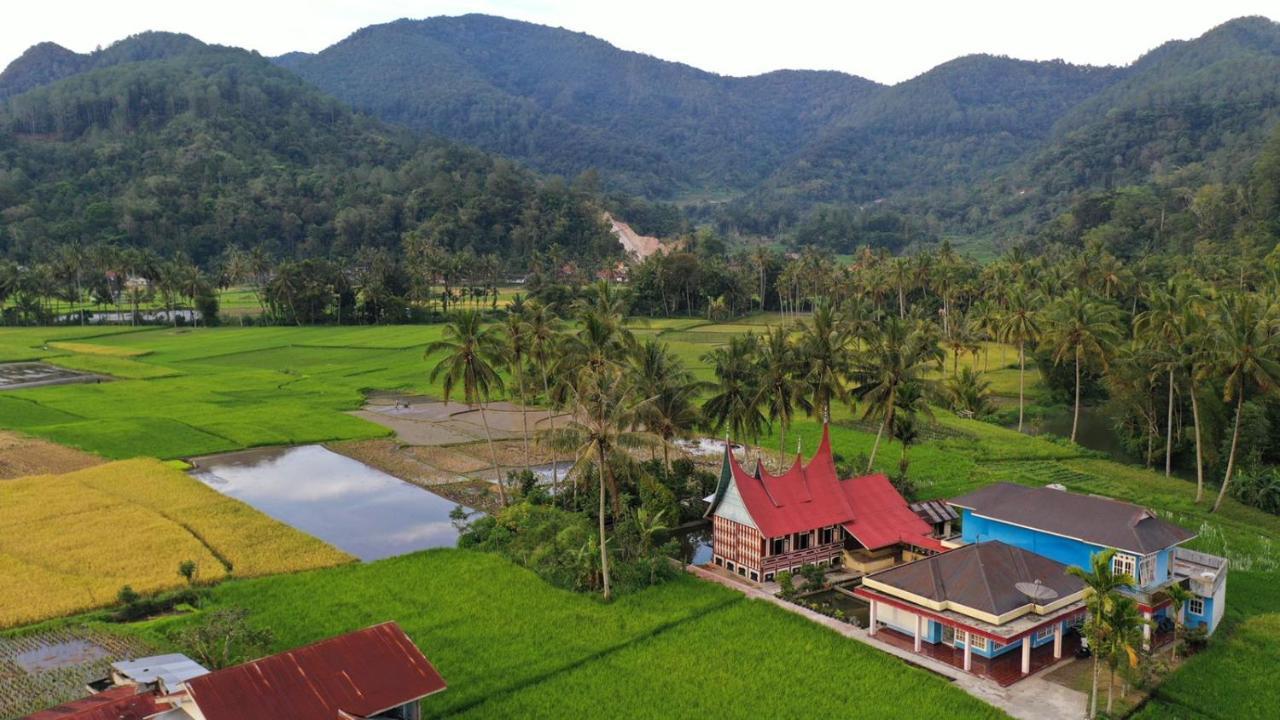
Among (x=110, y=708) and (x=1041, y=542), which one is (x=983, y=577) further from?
(x=110, y=708)

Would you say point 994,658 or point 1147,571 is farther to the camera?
point 1147,571

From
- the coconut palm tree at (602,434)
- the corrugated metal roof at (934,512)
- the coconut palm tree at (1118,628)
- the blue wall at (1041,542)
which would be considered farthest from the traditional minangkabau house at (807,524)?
the coconut palm tree at (1118,628)

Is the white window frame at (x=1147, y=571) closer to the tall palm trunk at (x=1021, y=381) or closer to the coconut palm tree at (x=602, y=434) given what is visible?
the coconut palm tree at (x=602, y=434)

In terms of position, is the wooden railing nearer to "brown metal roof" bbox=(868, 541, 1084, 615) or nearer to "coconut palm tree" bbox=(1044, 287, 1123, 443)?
"brown metal roof" bbox=(868, 541, 1084, 615)

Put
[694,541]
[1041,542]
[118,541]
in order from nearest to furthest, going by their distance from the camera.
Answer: [1041,542] < [118,541] < [694,541]

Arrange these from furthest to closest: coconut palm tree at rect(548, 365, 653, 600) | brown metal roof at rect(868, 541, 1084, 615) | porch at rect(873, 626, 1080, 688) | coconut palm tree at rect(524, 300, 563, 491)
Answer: coconut palm tree at rect(524, 300, 563, 491), coconut palm tree at rect(548, 365, 653, 600), brown metal roof at rect(868, 541, 1084, 615), porch at rect(873, 626, 1080, 688)

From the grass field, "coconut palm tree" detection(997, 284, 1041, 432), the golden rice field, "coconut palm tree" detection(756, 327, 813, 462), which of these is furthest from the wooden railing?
"coconut palm tree" detection(997, 284, 1041, 432)

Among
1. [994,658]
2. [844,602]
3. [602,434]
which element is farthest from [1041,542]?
[602,434]
